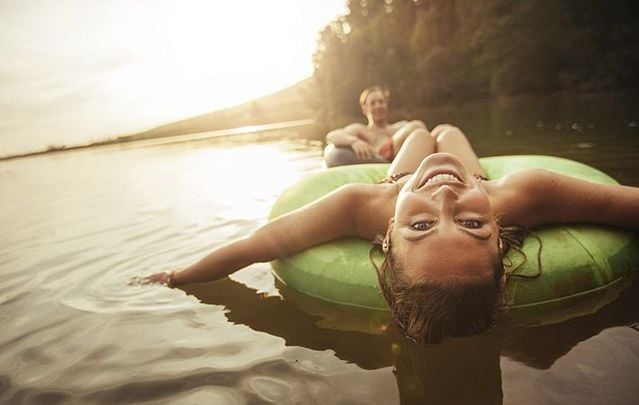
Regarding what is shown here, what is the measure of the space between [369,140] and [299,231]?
176 inches

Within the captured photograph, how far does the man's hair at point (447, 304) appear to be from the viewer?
1992 millimetres

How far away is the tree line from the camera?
27.0 m

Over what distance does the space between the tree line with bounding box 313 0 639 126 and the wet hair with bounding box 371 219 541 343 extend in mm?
29430

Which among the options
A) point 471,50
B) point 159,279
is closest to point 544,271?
point 159,279

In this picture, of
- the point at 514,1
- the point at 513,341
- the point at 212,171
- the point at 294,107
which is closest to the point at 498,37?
the point at 514,1

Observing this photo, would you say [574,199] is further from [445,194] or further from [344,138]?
[344,138]

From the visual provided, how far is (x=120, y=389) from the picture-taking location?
2.32m

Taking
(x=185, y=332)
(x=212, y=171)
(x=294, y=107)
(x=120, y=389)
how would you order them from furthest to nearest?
(x=294, y=107)
(x=212, y=171)
(x=185, y=332)
(x=120, y=389)

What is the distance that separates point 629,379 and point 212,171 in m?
11.2

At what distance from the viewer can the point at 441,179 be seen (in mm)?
2369

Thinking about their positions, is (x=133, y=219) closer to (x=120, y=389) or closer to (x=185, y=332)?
(x=185, y=332)

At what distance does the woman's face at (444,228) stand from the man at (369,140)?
146 inches

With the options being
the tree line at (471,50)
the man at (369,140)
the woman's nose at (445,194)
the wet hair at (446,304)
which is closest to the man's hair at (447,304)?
the wet hair at (446,304)

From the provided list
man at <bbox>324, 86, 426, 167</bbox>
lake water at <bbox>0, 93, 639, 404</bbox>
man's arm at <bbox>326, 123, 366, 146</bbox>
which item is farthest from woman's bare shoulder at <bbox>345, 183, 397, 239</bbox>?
man's arm at <bbox>326, 123, 366, 146</bbox>
